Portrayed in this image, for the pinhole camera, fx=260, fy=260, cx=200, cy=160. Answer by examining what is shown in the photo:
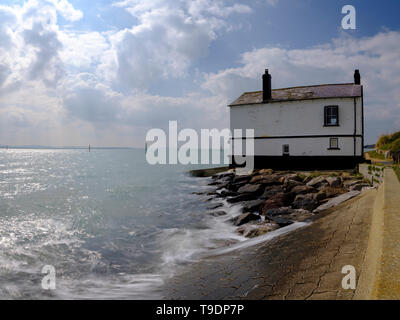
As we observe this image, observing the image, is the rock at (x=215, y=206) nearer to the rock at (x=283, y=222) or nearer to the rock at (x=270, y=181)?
the rock at (x=270, y=181)

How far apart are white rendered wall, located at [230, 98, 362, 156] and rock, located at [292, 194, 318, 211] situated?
1237 cm

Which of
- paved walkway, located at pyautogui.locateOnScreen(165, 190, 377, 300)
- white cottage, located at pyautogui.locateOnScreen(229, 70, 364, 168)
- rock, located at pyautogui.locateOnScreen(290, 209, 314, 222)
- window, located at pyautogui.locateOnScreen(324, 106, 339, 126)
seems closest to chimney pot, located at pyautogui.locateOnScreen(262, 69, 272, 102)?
white cottage, located at pyautogui.locateOnScreen(229, 70, 364, 168)

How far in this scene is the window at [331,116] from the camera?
76.7ft

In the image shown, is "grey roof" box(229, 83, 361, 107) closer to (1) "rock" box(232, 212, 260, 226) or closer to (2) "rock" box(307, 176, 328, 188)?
(2) "rock" box(307, 176, 328, 188)

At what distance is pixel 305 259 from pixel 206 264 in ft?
9.25

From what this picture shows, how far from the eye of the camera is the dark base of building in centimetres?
2323

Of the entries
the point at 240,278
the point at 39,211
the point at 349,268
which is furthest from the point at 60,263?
the point at 39,211

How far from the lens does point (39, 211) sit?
17.5 metres

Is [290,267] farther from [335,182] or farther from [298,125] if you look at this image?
[298,125]

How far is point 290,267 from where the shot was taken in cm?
529

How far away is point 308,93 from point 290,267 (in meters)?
23.3

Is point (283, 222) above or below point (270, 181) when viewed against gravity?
below

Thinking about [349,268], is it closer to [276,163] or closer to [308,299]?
[308,299]

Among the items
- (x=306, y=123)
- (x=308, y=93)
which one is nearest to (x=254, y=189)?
(x=306, y=123)
